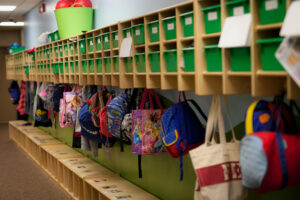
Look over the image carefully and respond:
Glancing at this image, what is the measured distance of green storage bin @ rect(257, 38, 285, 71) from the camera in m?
1.87

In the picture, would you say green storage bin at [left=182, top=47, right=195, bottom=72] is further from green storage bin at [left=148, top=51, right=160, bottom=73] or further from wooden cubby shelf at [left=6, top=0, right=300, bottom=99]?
green storage bin at [left=148, top=51, right=160, bottom=73]

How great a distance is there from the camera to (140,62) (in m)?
3.27

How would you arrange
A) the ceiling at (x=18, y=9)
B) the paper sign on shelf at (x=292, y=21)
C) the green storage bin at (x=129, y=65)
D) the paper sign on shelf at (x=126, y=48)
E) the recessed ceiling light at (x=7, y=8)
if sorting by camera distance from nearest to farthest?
1. the paper sign on shelf at (x=292, y=21)
2. the paper sign on shelf at (x=126, y=48)
3. the green storage bin at (x=129, y=65)
4. the ceiling at (x=18, y=9)
5. the recessed ceiling light at (x=7, y=8)

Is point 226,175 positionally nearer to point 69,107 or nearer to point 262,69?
point 262,69

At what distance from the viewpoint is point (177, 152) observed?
115 inches

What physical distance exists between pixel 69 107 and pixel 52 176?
1736mm

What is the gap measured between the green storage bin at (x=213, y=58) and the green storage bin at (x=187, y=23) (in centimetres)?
21

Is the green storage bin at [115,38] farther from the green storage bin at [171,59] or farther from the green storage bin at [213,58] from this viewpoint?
the green storage bin at [213,58]

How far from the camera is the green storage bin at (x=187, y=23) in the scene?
8.39ft

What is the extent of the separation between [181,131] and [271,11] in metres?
1.22

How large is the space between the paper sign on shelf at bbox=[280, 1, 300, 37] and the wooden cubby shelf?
12 centimetres

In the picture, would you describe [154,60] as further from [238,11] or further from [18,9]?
[18,9]

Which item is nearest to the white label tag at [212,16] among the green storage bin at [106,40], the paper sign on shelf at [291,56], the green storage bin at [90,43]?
the paper sign on shelf at [291,56]

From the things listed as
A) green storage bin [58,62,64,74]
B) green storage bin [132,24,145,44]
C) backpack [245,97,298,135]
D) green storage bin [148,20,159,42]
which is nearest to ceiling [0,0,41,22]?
green storage bin [58,62,64,74]
